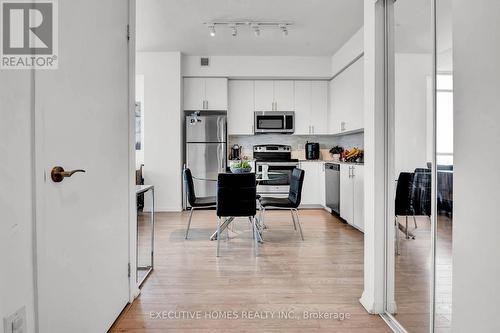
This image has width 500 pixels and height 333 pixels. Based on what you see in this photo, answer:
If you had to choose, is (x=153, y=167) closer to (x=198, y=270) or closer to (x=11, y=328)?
(x=198, y=270)

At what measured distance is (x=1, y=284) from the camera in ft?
3.20

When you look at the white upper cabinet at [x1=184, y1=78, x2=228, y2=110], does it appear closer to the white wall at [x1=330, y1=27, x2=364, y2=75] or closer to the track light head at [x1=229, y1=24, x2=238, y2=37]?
the track light head at [x1=229, y1=24, x2=238, y2=37]

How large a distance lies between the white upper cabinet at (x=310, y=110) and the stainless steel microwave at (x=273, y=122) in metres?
0.22

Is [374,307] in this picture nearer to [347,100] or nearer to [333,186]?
[333,186]

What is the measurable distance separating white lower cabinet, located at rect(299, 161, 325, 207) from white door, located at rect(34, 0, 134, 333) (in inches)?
Answer: 160

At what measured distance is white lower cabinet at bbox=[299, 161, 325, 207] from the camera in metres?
5.68

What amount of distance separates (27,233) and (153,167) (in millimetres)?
4491

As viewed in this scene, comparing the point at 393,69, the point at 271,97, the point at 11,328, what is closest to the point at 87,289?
the point at 11,328

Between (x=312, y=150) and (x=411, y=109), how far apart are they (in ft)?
14.0

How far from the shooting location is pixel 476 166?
101 cm

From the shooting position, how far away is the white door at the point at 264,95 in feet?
19.4

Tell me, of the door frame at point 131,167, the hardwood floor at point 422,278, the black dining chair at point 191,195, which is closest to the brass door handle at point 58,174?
the door frame at point 131,167

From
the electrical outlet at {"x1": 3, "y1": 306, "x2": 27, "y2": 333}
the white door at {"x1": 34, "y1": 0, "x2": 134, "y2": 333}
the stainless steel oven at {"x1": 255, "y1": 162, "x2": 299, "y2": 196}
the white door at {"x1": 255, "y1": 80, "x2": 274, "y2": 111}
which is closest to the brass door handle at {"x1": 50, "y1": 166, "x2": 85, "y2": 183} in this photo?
the white door at {"x1": 34, "y1": 0, "x2": 134, "y2": 333}

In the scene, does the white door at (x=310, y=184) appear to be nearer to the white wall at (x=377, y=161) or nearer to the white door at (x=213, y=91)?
the white door at (x=213, y=91)
